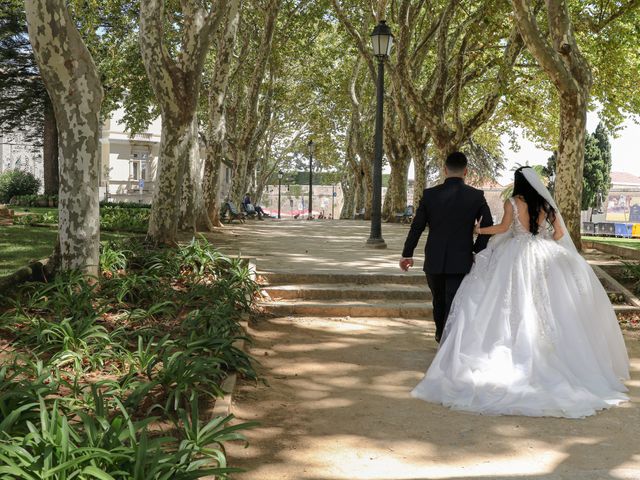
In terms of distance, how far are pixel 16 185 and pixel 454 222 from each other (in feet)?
96.6

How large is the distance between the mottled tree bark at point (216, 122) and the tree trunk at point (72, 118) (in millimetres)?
8458

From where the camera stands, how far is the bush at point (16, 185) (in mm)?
30922

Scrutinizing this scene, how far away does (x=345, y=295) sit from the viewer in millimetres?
9680

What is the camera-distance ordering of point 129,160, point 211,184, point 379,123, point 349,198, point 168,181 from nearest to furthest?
point 168,181, point 379,123, point 211,184, point 349,198, point 129,160

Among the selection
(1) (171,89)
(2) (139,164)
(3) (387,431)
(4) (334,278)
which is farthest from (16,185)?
(3) (387,431)

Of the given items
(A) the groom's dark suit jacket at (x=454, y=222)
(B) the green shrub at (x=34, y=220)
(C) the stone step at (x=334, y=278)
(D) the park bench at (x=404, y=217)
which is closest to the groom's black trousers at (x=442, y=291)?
(A) the groom's dark suit jacket at (x=454, y=222)

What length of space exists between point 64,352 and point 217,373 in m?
1.20

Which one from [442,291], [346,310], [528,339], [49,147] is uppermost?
[49,147]

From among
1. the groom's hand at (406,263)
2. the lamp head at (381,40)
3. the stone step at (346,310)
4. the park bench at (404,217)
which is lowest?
the stone step at (346,310)

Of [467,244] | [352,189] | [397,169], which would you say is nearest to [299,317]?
[467,244]

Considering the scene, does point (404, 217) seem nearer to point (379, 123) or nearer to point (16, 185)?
point (379, 123)

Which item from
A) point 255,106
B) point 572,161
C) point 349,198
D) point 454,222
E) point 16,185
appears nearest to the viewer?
point 454,222

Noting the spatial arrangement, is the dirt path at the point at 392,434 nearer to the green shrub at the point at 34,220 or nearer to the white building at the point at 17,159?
the green shrub at the point at 34,220

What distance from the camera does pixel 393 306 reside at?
9.14 metres
